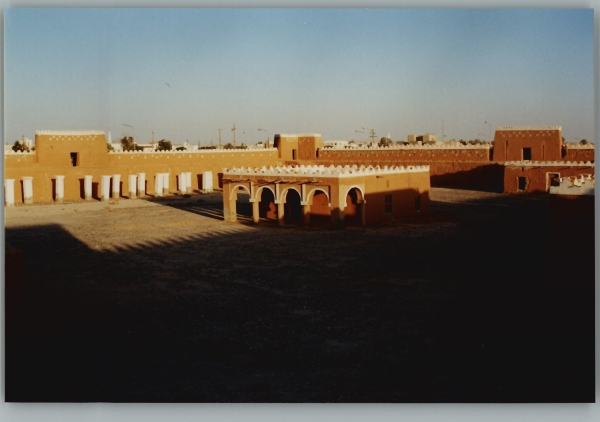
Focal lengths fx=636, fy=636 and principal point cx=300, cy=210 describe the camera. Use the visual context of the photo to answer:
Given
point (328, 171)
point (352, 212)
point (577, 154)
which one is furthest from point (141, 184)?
point (577, 154)

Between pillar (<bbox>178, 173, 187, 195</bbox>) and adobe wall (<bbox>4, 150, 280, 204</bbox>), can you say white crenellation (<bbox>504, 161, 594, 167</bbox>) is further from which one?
pillar (<bbox>178, 173, 187, 195</bbox>)

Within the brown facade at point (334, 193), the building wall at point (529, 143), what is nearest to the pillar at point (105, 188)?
the brown facade at point (334, 193)

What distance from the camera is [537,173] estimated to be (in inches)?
1554

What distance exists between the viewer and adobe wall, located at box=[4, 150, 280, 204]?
39469 mm

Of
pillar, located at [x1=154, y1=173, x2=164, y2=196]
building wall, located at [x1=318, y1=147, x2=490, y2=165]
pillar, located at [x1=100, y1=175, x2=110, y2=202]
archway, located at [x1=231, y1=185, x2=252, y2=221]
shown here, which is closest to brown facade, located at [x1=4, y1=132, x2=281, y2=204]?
pillar, located at [x1=154, y1=173, x2=164, y2=196]

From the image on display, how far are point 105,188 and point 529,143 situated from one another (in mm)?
28464

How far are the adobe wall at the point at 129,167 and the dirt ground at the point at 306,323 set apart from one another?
744 inches

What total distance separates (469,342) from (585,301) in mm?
2367

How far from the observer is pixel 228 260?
64.0 ft

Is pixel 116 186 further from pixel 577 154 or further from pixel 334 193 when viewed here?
pixel 577 154

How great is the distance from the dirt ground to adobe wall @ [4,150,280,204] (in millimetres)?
18903

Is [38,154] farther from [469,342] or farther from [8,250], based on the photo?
[469,342]

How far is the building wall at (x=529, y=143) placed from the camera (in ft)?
Answer: 140

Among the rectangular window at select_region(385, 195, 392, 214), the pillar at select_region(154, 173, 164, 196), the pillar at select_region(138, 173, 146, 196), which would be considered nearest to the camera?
the rectangular window at select_region(385, 195, 392, 214)
